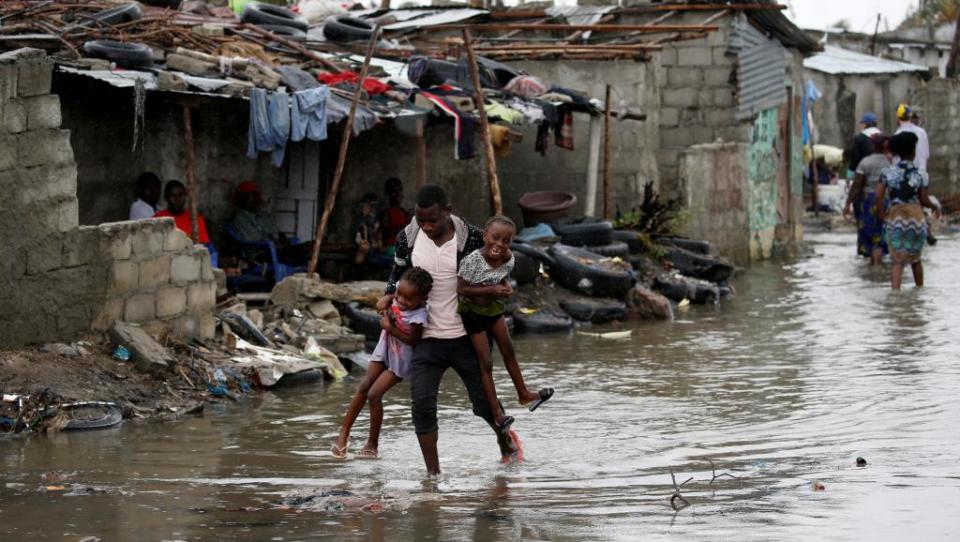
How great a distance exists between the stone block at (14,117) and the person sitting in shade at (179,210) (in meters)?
3.66

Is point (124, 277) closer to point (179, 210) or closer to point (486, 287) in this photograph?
point (179, 210)

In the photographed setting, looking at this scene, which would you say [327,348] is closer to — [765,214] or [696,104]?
[696,104]

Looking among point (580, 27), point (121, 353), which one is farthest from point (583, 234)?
point (121, 353)

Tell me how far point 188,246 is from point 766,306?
7681 millimetres

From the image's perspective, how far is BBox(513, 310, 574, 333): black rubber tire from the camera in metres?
15.0

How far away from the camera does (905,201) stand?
16.7 metres

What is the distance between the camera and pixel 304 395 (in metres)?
11.1

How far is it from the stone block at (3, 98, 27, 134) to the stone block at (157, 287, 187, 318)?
5.56 feet

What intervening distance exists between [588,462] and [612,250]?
363 inches

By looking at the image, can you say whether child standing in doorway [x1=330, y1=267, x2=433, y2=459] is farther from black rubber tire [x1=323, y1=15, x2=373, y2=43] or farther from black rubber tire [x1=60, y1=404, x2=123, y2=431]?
black rubber tire [x1=323, y1=15, x2=373, y2=43]

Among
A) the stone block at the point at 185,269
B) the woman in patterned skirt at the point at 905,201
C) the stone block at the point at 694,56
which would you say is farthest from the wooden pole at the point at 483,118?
the stone block at the point at 694,56

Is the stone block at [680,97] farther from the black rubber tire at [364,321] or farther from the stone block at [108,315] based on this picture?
the stone block at [108,315]

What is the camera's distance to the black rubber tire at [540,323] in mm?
14984

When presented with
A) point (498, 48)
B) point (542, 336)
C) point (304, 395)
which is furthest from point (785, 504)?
point (498, 48)
